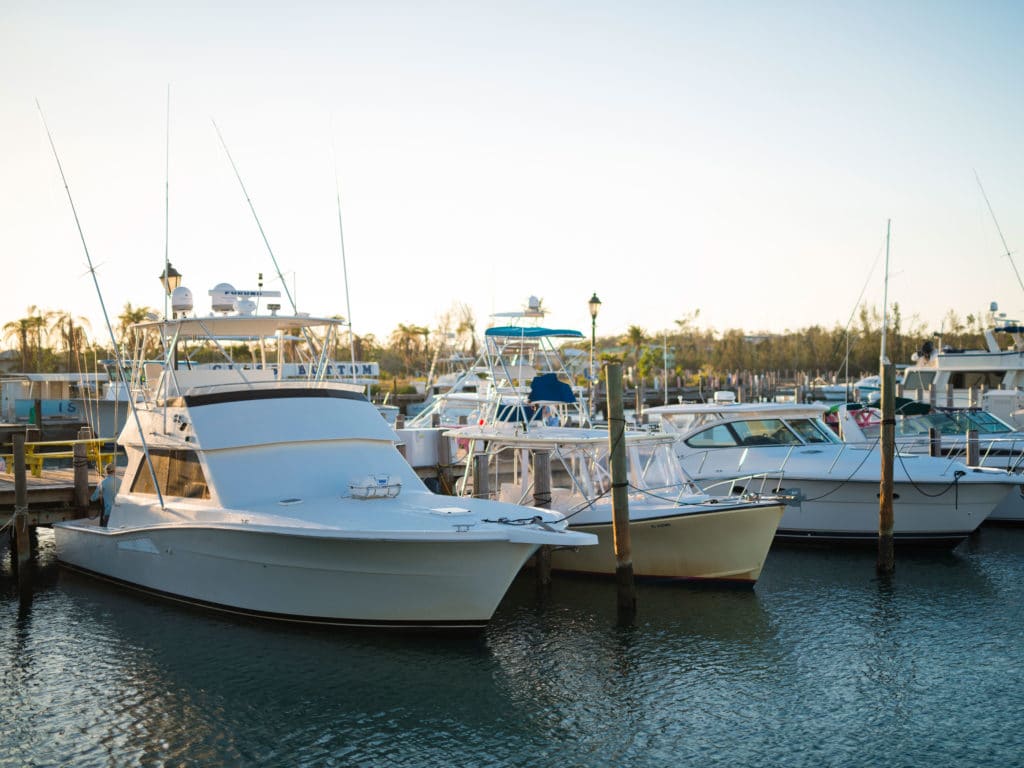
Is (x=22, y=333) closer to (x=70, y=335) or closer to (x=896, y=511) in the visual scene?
(x=70, y=335)

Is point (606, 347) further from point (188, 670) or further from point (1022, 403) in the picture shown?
point (188, 670)

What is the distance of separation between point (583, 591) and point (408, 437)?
6054mm

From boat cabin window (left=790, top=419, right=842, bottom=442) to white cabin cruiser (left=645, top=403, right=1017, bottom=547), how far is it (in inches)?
0.8

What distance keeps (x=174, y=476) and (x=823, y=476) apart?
12.1 m

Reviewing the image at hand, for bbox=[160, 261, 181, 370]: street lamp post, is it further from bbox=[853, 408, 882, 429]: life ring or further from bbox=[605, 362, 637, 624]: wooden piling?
bbox=[853, 408, 882, 429]: life ring

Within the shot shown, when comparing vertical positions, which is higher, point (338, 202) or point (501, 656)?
point (338, 202)

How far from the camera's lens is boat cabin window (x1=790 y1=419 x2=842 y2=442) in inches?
792

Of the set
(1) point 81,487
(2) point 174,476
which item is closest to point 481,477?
(2) point 174,476

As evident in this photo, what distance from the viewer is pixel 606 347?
8456cm

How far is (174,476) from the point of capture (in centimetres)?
1474

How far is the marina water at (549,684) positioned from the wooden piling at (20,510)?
24.5 inches

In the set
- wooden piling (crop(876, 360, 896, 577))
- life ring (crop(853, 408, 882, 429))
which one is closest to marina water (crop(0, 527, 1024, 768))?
wooden piling (crop(876, 360, 896, 577))

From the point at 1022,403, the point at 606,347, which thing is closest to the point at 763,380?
the point at 606,347

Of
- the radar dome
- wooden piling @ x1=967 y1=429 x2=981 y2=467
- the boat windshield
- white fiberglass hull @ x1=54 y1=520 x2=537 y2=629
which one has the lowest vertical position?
white fiberglass hull @ x1=54 y1=520 x2=537 y2=629
